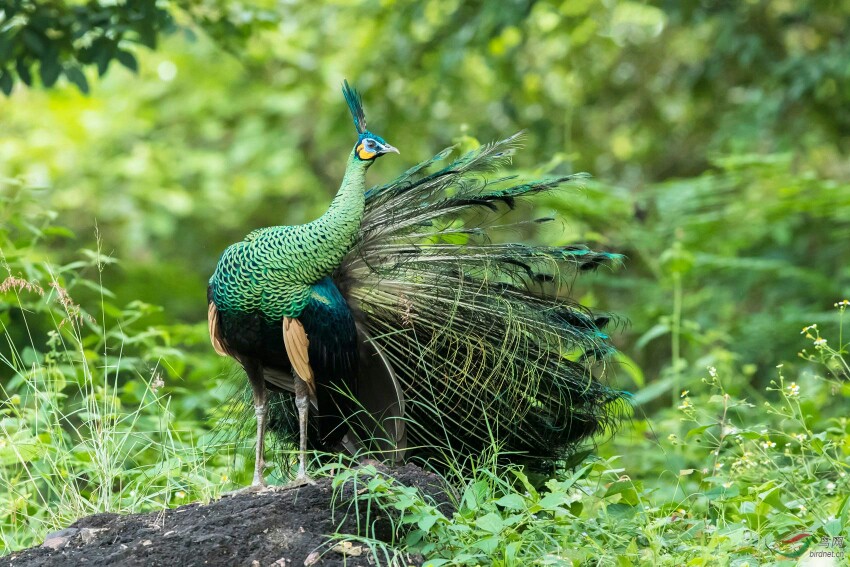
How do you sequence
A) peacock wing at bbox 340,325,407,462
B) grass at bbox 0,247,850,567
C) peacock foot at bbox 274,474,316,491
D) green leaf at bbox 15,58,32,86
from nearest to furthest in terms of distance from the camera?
grass at bbox 0,247,850,567 → peacock foot at bbox 274,474,316,491 → peacock wing at bbox 340,325,407,462 → green leaf at bbox 15,58,32,86

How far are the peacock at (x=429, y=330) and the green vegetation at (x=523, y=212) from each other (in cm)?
24

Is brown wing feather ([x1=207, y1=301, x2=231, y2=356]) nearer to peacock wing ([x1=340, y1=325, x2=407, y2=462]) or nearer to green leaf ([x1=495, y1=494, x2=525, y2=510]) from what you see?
peacock wing ([x1=340, y1=325, x2=407, y2=462])

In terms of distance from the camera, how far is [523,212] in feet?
28.1

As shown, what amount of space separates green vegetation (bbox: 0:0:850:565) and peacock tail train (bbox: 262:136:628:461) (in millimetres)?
196

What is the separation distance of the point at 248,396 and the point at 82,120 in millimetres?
9099

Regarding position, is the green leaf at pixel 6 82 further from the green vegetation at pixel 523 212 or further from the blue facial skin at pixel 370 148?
the blue facial skin at pixel 370 148

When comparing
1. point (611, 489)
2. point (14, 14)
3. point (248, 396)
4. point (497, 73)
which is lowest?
point (611, 489)

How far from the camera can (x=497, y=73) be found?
902cm

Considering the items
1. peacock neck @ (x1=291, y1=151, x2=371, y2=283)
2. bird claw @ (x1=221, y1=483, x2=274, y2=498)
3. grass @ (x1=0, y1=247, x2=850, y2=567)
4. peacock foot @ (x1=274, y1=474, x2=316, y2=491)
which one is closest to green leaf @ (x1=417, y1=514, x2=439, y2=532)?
grass @ (x1=0, y1=247, x2=850, y2=567)

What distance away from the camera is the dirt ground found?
3355mm

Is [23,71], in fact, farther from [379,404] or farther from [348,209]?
[379,404]

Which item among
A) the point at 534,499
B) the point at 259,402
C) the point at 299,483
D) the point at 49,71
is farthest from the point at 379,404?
the point at 49,71

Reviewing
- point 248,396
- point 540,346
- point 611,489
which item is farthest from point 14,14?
point 611,489

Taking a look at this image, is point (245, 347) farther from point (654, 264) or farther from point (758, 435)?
point (654, 264)
